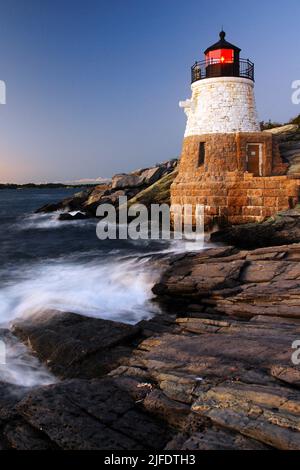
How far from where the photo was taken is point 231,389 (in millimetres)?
4477

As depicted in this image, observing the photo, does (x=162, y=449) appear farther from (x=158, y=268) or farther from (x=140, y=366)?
(x=158, y=268)

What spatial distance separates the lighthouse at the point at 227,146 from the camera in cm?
1586

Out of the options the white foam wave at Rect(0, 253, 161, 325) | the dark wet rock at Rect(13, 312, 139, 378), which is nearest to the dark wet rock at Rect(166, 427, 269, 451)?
the dark wet rock at Rect(13, 312, 139, 378)

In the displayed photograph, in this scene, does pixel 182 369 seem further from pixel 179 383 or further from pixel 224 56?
pixel 224 56

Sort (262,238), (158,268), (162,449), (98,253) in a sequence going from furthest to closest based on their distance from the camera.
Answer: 1. (98,253)
2. (262,238)
3. (158,268)
4. (162,449)

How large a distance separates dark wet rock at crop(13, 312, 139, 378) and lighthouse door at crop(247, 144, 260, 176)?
36.4 feet

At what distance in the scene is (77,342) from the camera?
6.74m

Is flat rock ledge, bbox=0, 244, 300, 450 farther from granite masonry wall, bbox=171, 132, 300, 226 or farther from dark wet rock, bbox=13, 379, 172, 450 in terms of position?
granite masonry wall, bbox=171, 132, 300, 226

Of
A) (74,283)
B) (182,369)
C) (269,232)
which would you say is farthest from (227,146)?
(182,369)

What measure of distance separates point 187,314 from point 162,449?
402 cm

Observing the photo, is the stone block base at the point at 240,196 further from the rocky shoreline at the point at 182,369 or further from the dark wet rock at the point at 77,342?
the dark wet rock at the point at 77,342

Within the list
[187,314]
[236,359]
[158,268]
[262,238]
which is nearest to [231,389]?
[236,359]

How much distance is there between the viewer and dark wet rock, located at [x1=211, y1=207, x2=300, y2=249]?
13.3 m
